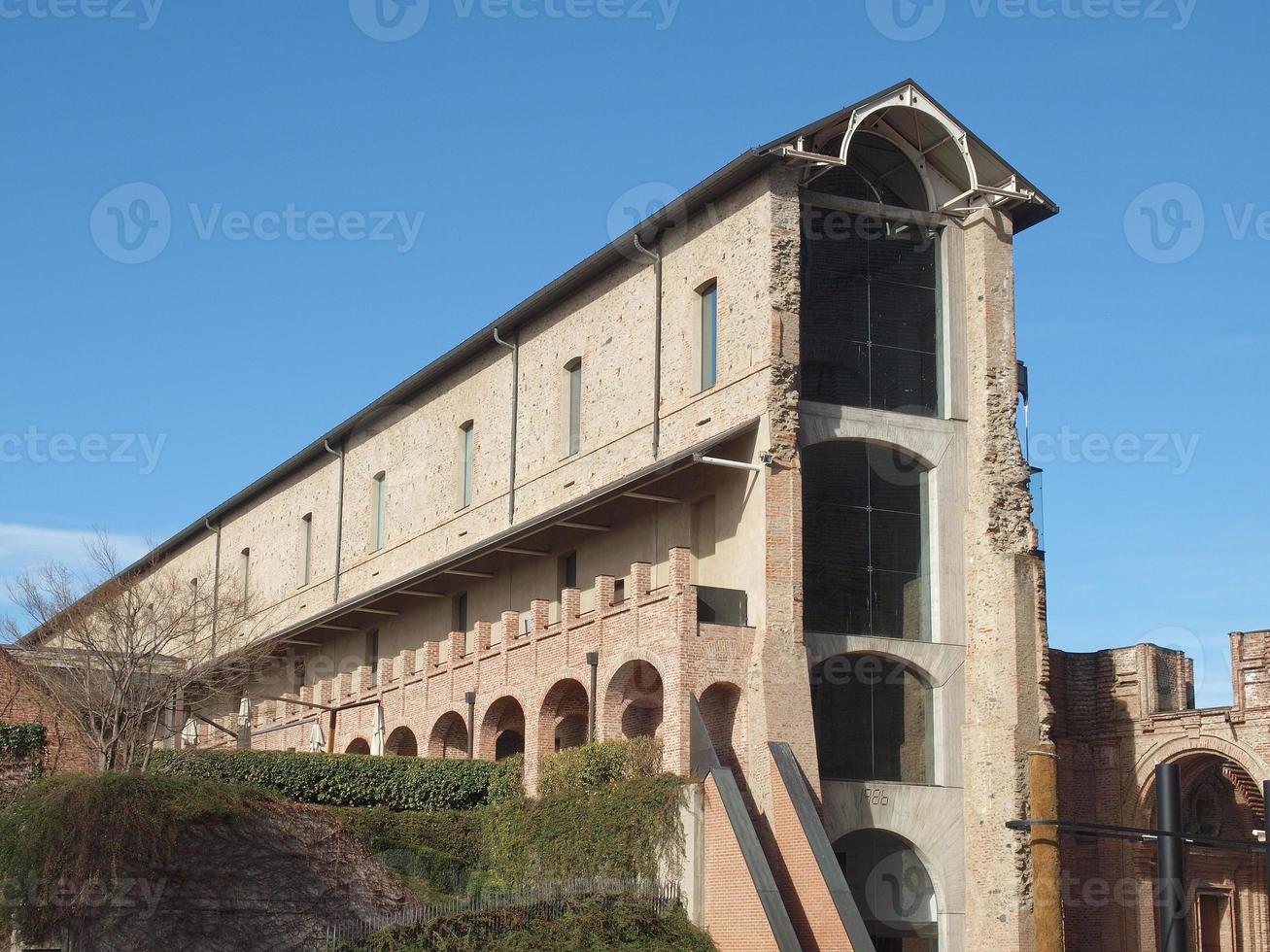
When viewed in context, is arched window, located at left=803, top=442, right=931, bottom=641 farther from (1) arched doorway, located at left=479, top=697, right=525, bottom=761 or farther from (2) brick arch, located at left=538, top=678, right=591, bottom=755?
(1) arched doorway, located at left=479, top=697, right=525, bottom=761

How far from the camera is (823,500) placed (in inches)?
1174

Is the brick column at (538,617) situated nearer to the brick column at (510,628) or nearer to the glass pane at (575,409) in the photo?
the brick column at (510,628)

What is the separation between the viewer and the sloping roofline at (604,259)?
98.5 ft

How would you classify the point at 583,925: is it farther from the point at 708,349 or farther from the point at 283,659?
the point at 283,659

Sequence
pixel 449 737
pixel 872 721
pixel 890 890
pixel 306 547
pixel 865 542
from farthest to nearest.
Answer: pixel 306 547, pixel 449 737, pixel 865 542, pixel 872 721, pixel 890 890

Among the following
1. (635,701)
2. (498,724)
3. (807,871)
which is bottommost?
(807,871)

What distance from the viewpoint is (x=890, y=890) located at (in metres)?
28.8

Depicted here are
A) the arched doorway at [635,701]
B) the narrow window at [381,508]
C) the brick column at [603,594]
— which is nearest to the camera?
the arched doorway at [635,701]

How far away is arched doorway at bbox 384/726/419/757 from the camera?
3794 centimetres

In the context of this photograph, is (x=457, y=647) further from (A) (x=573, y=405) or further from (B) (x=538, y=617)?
(A) (x=573, y=405)

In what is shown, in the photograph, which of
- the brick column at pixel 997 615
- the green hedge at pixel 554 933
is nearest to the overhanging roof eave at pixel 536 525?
the brick column at pixel 997 615

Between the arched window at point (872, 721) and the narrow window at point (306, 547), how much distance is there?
889 inches

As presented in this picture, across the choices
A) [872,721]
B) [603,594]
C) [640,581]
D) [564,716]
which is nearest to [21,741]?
[564,716]

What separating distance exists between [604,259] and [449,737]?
1088cm
